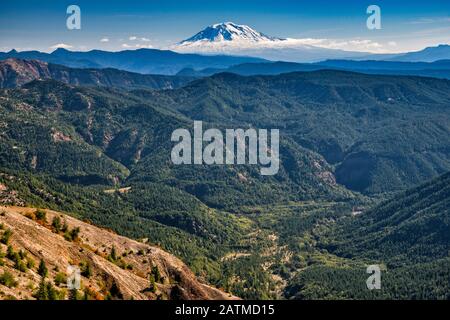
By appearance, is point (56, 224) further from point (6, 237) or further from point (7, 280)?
point (7, 280)

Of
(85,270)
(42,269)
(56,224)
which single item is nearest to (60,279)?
(42,269)

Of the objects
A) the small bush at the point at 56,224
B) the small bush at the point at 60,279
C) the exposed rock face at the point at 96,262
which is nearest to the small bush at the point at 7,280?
the exposed rock face at the point at 96,262

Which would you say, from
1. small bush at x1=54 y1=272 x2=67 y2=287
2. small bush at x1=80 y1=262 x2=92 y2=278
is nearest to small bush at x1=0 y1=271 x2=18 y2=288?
small bush at x1=54 y1=272 x2=67 y2=287

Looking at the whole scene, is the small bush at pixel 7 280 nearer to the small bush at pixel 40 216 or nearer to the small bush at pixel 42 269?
the small bush at pixel 42 269

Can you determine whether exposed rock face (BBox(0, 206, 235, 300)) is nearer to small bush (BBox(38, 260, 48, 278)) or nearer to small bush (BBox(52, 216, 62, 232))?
small bush (BBox(38, 260, 48, 278))
